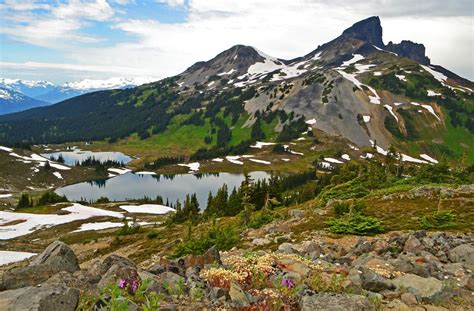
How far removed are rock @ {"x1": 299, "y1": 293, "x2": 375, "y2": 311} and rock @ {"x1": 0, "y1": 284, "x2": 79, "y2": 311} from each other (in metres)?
4.95

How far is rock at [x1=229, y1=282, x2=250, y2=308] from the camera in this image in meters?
8.49

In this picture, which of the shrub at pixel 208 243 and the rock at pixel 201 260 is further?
the shrub at pixel 208 243

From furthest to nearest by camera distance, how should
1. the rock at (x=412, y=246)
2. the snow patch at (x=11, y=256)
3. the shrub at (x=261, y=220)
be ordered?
the snow patch at (x=11, y=256)
the shrub at (x=261, y=220)
the rock at (x=412, y=246)

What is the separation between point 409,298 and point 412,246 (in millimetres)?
9326

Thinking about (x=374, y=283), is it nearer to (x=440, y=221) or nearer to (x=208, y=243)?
(x=208, y=243)

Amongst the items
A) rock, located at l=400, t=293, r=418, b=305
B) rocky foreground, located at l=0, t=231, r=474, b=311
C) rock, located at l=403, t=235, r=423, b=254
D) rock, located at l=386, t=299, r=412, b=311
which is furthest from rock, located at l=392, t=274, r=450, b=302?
rock, located at l=403, t=235, r=423, b=254

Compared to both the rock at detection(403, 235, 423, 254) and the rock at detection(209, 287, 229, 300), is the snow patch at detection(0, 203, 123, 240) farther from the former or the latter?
the rock at detection(209, 287, 229, 300)

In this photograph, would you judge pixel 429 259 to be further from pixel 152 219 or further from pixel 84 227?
pixel 152 219

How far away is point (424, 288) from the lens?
1051 cm

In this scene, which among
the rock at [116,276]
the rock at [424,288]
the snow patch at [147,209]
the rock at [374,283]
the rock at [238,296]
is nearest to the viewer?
the rock at [238,296]

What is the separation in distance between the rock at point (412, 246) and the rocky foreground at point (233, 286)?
10.9 ft

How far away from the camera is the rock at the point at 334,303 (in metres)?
8.04

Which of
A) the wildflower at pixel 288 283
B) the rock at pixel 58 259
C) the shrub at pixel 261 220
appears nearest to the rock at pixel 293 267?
the wildflower at pixel 288 283

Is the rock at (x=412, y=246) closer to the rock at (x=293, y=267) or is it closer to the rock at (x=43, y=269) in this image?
the rock at (x=293, y=267)
